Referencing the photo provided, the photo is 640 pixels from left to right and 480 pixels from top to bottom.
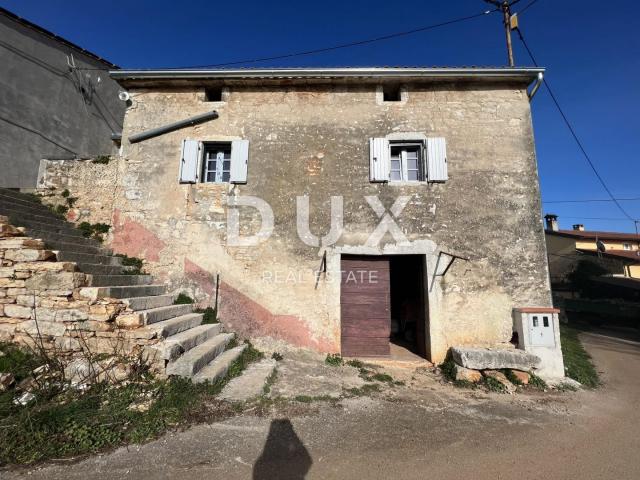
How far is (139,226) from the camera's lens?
22.0 feet

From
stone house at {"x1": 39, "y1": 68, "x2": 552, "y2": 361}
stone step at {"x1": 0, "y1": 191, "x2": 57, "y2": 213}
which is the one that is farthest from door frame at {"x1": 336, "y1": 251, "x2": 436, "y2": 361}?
stone step at {"x1": 0, "y1": 191, "x2": 57, "y2": 213}

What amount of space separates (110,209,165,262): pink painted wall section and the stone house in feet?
0.10

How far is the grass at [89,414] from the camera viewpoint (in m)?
2.82

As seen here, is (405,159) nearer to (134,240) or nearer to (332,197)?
(332,197)

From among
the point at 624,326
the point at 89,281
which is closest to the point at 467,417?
the point at 89,281

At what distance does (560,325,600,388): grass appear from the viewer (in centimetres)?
548

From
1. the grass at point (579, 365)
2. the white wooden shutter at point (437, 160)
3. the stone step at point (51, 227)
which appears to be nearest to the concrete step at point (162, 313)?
the stone step at point (51, 227)

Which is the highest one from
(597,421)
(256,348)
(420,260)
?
(420,260)

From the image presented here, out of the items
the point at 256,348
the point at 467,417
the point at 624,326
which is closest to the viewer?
the point at 467,417

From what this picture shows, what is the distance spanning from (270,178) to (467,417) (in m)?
5.63

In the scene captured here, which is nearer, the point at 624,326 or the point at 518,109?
the point at 518,109

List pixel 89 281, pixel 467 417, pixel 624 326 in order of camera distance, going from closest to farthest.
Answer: pixel 467 417 → pixel 89 281 → pixel 624 326

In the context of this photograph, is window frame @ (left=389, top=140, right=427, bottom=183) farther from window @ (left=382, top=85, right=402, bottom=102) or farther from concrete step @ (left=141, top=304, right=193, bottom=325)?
concrete step @ (left=141, top=304, right=193, bottom=325)

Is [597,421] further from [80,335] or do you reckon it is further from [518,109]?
[80,335]
